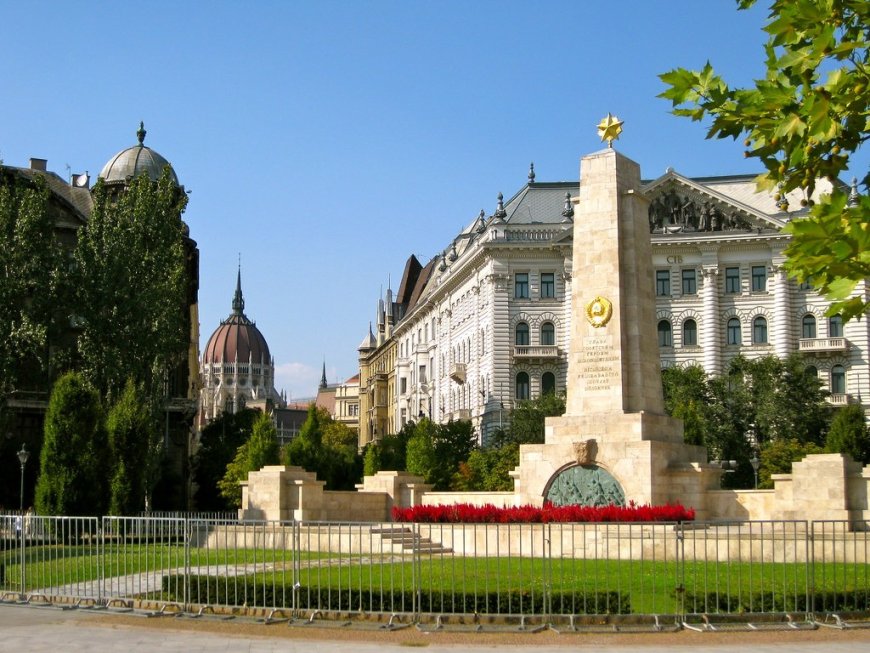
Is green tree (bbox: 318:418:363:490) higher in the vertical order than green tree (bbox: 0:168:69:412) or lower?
lower

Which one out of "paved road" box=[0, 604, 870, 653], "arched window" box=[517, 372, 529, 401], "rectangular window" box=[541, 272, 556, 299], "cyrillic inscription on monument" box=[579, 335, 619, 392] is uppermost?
"rectangular window" box=[541, 272, 556, 299]

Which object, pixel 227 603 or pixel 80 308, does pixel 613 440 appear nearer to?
pixel 227 603

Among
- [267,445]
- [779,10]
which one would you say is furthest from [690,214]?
[779,10]

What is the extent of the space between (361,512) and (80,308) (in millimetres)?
19967

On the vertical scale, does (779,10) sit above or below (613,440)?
above

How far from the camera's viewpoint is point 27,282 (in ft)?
169

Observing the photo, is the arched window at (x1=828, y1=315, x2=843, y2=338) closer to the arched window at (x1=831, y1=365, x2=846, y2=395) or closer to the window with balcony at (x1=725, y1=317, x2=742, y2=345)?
the arched window at (x1=831, y1=365, x2=846, y2=395)

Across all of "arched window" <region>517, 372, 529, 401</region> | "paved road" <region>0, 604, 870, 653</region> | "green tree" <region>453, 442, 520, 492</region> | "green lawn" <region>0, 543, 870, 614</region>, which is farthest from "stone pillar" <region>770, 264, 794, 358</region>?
"paved road" <region>0, 604, 870, 653</region>

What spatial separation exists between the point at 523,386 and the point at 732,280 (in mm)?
15327

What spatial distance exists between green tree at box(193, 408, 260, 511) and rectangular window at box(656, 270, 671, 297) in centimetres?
2879

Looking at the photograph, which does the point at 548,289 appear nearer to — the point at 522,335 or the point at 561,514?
the point at 522,335

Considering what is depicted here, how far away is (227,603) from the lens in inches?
757

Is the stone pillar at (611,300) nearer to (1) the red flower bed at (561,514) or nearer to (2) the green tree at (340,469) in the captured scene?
(1) the red flower bed at (561,514)

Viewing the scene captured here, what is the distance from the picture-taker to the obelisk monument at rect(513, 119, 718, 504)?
30594 mm
